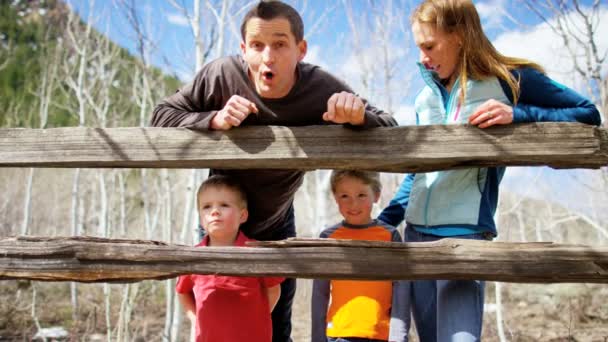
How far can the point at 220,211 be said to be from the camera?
237 cm

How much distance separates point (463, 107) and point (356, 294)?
41.3 inches

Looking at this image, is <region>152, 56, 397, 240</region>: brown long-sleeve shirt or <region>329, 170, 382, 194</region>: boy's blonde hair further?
<region>329, 170, 382, 194</region>: boy's blonde hair

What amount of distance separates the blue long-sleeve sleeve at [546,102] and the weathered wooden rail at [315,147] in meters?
0.15

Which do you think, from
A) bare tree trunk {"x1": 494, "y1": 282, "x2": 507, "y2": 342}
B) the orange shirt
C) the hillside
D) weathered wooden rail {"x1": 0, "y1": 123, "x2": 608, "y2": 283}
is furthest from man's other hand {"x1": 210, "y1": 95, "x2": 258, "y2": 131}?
the hillside

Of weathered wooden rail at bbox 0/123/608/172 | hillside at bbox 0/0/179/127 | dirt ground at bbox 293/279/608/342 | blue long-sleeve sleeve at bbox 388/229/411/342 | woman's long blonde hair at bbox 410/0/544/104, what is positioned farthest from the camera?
hillside at bbox 0/0/179/127

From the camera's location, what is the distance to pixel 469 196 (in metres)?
1.99

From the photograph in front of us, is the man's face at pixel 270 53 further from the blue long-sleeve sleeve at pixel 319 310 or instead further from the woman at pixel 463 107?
the blue long-sleeve sleeve at pixel 319 310

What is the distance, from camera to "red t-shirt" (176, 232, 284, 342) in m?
2.29

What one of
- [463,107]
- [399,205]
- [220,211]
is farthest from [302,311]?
[463,107]

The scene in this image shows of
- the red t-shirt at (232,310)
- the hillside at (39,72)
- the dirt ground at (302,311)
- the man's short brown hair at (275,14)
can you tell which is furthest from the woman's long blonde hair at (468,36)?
the hillside at (39,72)

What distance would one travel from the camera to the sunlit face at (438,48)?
2.04 metres

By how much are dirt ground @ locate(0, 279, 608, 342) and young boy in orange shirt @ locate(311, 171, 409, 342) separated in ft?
27.0

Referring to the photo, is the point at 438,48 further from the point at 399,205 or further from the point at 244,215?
the point at 244,215

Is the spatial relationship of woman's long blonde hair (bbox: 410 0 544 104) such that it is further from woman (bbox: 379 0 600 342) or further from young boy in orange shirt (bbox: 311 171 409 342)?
young boy in orange shirt (bbox: 311 171 409 342)
